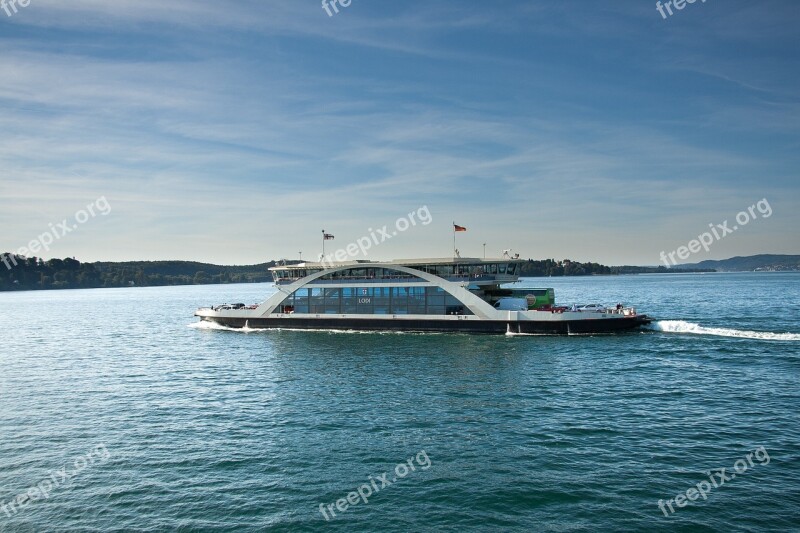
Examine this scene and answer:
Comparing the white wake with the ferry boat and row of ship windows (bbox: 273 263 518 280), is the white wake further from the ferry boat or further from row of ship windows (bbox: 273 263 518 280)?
row of ship windows (bbox: 273 263 518 280)

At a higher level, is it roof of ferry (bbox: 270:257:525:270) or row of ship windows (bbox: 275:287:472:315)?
roof of ferry (bbox: 270:257:525:270)

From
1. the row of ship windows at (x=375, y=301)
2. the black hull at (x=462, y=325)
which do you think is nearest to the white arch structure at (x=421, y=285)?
the row of ship windows at (x=375, y=301)

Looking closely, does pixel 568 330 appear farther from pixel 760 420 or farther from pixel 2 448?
pixel 2 448

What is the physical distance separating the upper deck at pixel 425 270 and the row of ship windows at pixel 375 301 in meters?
1.30

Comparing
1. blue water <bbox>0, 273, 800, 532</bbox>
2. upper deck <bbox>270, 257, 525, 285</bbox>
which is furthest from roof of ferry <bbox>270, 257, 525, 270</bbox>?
blue water <bbox>0, 273, 800, 532</bbox>

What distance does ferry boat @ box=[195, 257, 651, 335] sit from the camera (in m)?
58.4

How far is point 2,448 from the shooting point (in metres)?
26.5

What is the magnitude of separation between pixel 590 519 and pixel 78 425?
88.3 feet

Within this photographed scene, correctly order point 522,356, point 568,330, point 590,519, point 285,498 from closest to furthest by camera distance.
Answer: point 590,519 → point 285,498 → point 522,356 → point 568,330

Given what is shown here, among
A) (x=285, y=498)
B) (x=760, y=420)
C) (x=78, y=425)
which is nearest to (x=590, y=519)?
(x=285, y=498)

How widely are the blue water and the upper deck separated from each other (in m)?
13.7

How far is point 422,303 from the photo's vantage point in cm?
6362

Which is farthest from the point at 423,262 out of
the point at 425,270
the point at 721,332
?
the point at 721,332

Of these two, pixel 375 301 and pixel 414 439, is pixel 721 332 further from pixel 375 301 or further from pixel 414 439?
pixel 414 439
